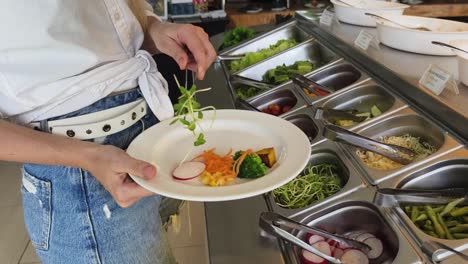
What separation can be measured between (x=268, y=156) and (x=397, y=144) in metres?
0.51

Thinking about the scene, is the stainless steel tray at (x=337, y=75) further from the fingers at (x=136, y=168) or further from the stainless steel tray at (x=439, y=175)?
the fingers at (x=136, y=168)

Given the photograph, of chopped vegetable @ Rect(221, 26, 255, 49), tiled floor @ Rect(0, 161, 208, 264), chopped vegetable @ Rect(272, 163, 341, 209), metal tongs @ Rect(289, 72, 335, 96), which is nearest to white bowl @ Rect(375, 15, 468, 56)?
metal tongs @ Rect(289, 72, 335, 96)

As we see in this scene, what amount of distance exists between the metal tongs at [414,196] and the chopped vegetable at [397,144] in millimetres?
172

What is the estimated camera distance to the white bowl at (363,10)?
2.14 metres

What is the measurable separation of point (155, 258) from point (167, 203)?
0.84ft

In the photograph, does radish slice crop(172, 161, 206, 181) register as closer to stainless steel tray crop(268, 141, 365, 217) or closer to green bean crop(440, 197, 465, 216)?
stainless steel tray crop(268, 141, 365, 217)

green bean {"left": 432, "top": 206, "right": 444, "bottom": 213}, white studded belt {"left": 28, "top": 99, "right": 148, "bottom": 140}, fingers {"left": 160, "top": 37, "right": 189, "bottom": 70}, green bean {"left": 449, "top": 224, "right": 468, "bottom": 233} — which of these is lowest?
green bean {"left": 449, "top": 224, "right": 468, "bottom": 233}

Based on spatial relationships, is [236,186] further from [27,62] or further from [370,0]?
[370,0]

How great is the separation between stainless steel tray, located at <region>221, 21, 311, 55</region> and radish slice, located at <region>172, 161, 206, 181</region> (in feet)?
5.39

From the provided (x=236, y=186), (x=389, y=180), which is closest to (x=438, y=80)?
(x=389, y=180)

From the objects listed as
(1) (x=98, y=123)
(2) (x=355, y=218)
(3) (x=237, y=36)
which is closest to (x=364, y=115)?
(2) (x=355, y=218)

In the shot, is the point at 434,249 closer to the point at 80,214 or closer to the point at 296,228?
the point at 296,228

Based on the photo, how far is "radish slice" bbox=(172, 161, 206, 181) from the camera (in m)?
0.97

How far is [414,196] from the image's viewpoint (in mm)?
1010
